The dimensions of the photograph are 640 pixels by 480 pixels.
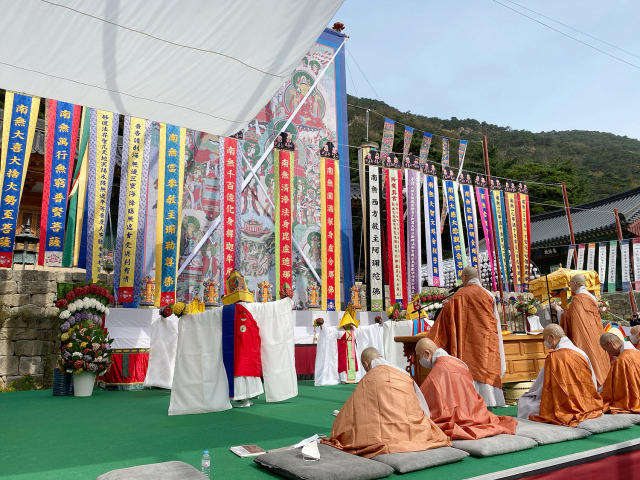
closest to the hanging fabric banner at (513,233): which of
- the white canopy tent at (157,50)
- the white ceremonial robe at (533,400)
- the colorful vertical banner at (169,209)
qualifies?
the colorful vertical banner at (169,209)

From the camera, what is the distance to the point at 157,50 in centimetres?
312

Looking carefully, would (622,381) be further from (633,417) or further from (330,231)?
(330,231)

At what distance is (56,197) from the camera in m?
8.28

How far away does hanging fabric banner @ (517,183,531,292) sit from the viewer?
13188 mm

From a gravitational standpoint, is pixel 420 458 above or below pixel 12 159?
below

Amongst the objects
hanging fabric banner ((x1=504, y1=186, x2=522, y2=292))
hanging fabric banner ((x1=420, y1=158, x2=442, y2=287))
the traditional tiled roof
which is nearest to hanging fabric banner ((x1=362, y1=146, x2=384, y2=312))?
hanging fabric banner ((x1=420, y1=158, x2=442, y2=287))

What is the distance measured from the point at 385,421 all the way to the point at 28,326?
7.05 m

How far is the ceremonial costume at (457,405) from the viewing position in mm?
3643

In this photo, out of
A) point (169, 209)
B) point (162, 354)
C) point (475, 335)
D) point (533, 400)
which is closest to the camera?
point (533, 400)

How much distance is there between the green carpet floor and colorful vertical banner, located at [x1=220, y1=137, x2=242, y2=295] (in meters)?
3.69

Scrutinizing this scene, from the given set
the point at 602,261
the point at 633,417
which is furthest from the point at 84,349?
the point at 602,261

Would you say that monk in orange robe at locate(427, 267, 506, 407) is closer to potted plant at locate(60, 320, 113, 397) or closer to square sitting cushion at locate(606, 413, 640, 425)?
square sitting cushion at locate(606, 413, 640, 425)

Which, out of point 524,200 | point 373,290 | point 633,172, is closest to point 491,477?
point 373,290

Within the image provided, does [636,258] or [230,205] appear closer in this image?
[230,205]
